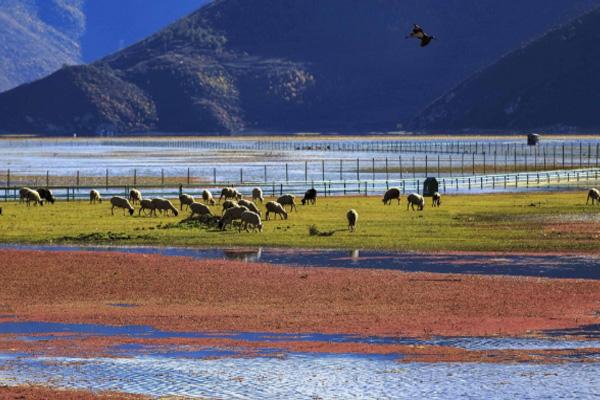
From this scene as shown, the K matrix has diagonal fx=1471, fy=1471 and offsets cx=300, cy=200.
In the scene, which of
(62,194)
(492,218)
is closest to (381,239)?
(492,218)

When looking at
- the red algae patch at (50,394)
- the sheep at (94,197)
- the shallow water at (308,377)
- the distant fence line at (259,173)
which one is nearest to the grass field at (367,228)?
the sheep at (94,197)

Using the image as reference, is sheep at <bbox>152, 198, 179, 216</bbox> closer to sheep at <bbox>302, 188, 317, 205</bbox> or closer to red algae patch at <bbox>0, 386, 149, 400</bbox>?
sheep at <bbox>302, 188, 317, 205</bbox>

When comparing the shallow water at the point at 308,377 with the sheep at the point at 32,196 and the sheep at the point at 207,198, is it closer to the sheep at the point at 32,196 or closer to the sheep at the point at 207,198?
the sheep at the point at 207,198

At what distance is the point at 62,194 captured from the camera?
98.9 meters

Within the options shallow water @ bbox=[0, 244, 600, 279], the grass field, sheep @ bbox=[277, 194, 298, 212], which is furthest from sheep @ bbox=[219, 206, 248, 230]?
sheep @ bbox=[277, 194, 298, 212]

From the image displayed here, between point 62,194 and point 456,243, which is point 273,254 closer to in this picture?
point 456,243

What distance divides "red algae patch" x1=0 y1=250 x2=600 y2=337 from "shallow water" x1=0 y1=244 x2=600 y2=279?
1798mm

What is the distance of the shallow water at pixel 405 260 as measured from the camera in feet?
154

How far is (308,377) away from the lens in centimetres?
2823

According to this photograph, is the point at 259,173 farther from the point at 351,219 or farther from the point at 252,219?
the point at 252,219

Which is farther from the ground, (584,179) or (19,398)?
(584,179)

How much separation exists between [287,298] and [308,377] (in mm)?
11551

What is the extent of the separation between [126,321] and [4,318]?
3.06 metres

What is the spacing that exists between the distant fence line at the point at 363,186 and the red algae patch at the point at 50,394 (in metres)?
64.6
